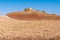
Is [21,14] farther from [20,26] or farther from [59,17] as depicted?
[20,26]

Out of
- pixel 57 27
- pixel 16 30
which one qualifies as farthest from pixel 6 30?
pixel 57 27

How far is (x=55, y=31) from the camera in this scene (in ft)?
35.4

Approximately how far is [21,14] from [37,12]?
5.78 ft

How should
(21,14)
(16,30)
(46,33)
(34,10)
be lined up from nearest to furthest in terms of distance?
1. (46,33)
2. (16,30)
3. (21,14)
4. (34,10)

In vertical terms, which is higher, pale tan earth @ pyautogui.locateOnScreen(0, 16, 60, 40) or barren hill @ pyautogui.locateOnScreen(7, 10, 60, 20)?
barren hill @ pyautogui.locateOnScreen(7, 10, 60, 20)

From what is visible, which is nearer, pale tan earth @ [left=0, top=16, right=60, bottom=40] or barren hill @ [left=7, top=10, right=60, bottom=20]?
pale tan earth @ [left=0, top=16, right=60, bottom=40]

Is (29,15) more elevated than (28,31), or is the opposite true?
(29,15)

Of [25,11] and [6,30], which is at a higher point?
[25,11]

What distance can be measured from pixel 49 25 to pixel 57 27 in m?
0.71

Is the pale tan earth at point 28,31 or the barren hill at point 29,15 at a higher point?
the barren hill at point 29,15

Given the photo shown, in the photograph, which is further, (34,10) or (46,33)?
(34,10)

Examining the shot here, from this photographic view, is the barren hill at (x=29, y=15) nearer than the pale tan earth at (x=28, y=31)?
No

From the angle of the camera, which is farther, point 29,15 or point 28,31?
point 29,15

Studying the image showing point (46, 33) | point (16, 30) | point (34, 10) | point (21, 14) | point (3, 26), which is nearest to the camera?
point (46, 33)
